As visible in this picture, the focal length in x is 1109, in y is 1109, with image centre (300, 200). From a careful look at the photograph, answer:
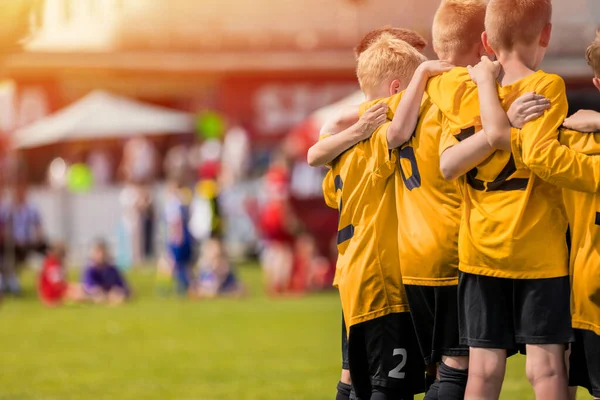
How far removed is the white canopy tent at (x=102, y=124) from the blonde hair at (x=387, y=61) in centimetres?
1857

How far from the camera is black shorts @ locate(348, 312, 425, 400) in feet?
13.8

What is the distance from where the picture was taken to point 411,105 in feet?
13.0

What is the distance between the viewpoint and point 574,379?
3875 millimetres

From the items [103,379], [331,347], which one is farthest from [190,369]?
[331,347]

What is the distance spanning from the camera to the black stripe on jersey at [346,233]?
4.29m

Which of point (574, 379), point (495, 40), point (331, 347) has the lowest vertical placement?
point (331, 347)

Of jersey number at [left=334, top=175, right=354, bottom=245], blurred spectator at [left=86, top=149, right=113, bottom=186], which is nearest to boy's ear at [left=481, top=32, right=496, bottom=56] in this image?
jersey number at [left=334, top=175, right=354, bottom=245]

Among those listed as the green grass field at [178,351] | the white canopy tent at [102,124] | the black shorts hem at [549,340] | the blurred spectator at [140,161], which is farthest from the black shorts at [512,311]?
the white canopy tent at [102,124]

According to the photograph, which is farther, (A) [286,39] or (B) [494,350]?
(A) [286,39]

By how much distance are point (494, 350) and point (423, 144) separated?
78 cm

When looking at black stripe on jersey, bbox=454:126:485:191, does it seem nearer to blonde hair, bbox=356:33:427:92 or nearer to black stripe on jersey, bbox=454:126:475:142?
black stripe on jersey, bbox=454:126:475:142

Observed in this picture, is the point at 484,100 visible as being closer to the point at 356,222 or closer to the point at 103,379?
the point at 356,222

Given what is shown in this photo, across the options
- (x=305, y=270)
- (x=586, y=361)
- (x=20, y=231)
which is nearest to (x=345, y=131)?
(x=586, y=361)

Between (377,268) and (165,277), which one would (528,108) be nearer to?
(377,268)
